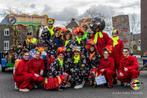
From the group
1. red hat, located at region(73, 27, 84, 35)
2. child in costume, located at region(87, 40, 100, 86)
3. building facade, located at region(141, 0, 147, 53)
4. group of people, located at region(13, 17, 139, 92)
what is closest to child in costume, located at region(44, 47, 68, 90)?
group of people, located at region(13, 17, 139, 92)

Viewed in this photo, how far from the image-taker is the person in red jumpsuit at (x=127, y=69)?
1162 centimetres

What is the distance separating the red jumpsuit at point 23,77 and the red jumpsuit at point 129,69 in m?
2.35

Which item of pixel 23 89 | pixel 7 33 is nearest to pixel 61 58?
pixel 23 89

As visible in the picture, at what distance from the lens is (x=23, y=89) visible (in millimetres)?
11414

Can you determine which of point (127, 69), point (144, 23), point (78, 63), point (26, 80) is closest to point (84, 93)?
point (78, 63)

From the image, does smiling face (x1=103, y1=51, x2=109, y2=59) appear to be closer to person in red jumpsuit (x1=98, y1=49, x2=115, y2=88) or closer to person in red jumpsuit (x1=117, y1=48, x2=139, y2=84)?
person in red jumpsuit (x1=98, y1=49, x2=115, y2=88)

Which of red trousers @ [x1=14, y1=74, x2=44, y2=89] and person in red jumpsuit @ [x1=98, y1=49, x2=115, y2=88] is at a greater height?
person in red jumpsuit @ [x1=98, y1=49, x2=115, y2=88]

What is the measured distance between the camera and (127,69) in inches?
459

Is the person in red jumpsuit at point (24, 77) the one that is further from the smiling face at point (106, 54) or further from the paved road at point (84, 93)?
the smiling face at point (106, 54)

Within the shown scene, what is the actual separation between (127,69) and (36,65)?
8.62 ft

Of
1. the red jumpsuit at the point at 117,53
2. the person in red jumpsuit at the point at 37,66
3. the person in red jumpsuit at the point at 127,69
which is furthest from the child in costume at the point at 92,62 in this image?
the person in red jumpsuit at the point at 37,66

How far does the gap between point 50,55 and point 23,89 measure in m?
1.83

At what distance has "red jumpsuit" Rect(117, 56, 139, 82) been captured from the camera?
11602 millimetres

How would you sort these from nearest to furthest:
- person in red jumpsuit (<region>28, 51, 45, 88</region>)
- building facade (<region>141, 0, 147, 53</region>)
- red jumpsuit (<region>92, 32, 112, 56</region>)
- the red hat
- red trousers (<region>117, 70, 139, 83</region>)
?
red trousers (<region>117, 70, 139, 83</region>), person in red jumpsuit (<region>28, 51, 45, 88</region>), red jumpsuit (<region>92, 32, 112, 56</region>), the red hat, building facade (<region>141, 0, 147, 53</region>)
